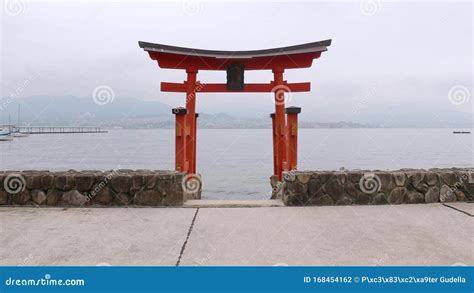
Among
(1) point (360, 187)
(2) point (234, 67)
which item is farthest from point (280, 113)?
(1) point (360, 187)

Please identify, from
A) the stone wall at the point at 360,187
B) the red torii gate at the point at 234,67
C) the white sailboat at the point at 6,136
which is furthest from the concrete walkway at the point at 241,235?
the white sailboat at the point at 6,136

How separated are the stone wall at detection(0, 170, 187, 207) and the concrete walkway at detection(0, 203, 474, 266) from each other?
0.20 m

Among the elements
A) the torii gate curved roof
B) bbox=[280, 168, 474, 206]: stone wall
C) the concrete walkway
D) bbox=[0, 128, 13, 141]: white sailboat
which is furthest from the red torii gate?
bbox=[0, 128, 13, 141]: white sailboat

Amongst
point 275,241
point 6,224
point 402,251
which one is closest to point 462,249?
point 402,251

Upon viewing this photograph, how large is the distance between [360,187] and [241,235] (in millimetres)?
2377

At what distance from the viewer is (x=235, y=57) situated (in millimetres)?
9195

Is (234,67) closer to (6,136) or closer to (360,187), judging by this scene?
(360,187)

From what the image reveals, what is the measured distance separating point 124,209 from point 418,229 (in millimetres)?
3907

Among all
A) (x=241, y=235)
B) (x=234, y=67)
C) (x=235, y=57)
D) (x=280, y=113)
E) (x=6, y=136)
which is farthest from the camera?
(x=6, y=136)

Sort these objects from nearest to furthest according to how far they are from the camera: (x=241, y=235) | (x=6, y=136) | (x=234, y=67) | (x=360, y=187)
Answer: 1. (x=241, y=235)
2. (x=360, y=187)
3. (x=234, y=67)
4. (x=6, y=136)

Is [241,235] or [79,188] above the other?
[79,188]

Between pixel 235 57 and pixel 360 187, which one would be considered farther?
pixel 235 57

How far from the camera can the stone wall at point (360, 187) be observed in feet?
17.5

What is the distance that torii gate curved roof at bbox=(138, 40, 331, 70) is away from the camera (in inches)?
344
